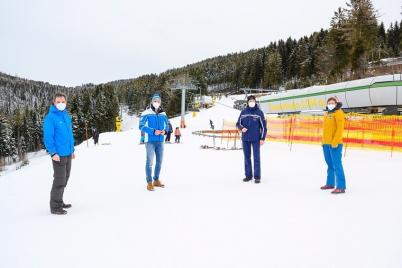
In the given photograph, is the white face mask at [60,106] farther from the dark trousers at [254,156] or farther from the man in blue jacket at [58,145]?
the dark trousers at [254,156]

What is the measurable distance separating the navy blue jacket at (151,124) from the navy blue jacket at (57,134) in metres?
1.60

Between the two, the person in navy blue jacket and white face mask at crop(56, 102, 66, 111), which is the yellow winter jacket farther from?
white face mask at crop(56, 102, 66, 111)

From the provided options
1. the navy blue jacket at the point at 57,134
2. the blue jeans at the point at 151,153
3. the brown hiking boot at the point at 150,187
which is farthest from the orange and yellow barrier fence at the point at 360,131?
the navy blue jacket at the point at 57,134

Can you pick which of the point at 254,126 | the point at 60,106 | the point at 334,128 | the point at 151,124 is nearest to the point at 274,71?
the point at 254,126

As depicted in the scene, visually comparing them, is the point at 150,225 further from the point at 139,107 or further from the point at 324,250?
the point at 139,107

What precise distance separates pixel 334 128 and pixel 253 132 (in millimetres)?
1778

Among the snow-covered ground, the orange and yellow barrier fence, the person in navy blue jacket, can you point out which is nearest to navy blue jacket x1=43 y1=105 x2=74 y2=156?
the snow-covered ground

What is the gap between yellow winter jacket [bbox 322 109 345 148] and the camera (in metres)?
6.40

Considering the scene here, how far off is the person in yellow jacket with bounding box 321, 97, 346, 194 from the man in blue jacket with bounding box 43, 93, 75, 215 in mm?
4649

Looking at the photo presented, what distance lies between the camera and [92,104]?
9231cm

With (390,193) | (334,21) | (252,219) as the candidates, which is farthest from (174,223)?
(334,21)

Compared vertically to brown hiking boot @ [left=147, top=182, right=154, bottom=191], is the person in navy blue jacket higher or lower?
higher

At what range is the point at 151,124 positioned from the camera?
685cm

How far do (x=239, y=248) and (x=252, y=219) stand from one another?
1.07m
